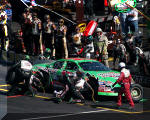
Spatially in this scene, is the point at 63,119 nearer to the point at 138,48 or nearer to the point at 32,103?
the point at 32,103

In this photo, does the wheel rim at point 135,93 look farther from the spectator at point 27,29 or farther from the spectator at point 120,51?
the spectator at point 27,29

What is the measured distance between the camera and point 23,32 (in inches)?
899

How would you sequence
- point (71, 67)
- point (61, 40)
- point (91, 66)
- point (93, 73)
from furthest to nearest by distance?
1. point (61, 40)
2. point (71, 67)
3. point (91, 66)
4. point (93, 73)

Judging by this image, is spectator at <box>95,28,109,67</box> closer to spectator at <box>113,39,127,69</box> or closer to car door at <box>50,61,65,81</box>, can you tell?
spectator at <box>113,39,127,69</box>

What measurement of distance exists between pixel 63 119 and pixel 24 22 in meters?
10.8

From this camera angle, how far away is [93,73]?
16016 mm

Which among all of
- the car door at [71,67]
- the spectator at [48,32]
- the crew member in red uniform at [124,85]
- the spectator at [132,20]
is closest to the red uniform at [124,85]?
the crew member in red uniform at [124,85]

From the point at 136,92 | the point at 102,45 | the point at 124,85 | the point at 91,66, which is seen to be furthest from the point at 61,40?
the point at 124,85

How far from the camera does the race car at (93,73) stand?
51.0 ft

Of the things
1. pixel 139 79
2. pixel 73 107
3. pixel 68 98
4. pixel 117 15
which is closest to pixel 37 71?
pixel 68 98

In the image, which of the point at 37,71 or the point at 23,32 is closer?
the point at 37,71

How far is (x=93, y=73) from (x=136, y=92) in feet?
6.18

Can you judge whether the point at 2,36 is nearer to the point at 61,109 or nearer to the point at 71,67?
the point at 71,67

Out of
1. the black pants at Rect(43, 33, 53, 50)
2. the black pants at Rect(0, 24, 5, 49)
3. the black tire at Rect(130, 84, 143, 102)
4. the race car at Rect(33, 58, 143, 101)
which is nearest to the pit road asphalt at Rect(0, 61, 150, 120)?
the black tire at Rect(130, 84, 143, 102)
